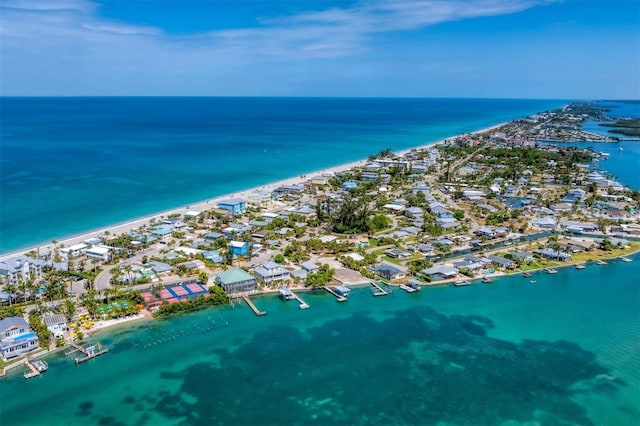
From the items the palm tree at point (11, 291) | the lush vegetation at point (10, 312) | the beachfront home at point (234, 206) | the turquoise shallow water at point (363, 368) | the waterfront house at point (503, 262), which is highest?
the beachfront home at point (234, 206)

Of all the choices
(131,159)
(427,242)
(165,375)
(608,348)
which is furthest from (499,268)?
(131,159)

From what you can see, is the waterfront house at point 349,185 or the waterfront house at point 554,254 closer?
the waterfront house at point 554,254

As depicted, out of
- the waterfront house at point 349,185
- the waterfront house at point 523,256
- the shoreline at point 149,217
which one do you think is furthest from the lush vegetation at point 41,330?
the waterfront house at point 349,185

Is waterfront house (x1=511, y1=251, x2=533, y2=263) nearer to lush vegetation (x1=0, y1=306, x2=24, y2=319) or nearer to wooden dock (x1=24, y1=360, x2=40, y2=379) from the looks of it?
wooden dock (x1=24, y1=360, x2=40, y2=379)

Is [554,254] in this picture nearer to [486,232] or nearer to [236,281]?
[486,232]

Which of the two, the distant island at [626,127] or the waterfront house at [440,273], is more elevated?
the distant island at [626,127]

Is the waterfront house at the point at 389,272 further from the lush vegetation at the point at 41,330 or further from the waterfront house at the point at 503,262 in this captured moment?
the lush vegetation at the point at 41,330

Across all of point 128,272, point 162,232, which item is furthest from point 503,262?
point 162,232

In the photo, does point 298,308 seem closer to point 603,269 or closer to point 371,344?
point 371,344
